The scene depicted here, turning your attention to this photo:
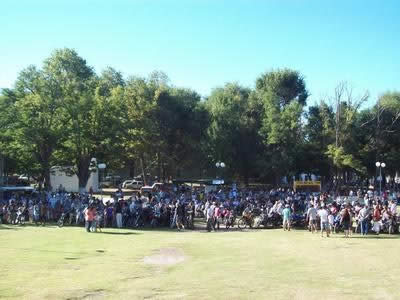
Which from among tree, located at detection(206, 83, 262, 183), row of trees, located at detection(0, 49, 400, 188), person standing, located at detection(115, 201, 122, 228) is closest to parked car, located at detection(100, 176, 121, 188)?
row of trees, located at detection(0, 49, 400, 188)

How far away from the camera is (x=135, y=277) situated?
45.9 ft

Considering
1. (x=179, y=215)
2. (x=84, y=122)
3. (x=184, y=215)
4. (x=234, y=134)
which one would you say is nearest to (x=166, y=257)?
(x=179, y=215)

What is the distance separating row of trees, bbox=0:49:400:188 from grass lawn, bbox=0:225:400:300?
83.9 feet

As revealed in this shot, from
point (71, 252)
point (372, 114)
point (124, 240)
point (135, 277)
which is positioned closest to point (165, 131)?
point (372, 114)

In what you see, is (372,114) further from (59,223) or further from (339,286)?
(339,286)

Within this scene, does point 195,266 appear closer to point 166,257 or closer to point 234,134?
point 166,257

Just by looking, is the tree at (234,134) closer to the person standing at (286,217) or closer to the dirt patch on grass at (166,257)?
the person standing at (286,217)

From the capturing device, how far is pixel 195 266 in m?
16.0

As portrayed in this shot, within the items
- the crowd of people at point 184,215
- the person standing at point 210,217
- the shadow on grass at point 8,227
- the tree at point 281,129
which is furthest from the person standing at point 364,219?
the tree at point 281,129

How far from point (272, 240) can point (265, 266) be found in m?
7.36

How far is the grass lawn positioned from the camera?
12.2 metres

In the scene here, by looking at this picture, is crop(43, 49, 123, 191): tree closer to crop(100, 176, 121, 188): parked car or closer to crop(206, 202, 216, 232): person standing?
crop(100, 176, 121, 188): parked car

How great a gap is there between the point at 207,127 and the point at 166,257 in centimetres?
4516

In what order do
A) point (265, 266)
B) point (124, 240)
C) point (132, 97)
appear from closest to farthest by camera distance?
1. point (265, 266)
2. point (124, 240)
3. point (132, 97)
